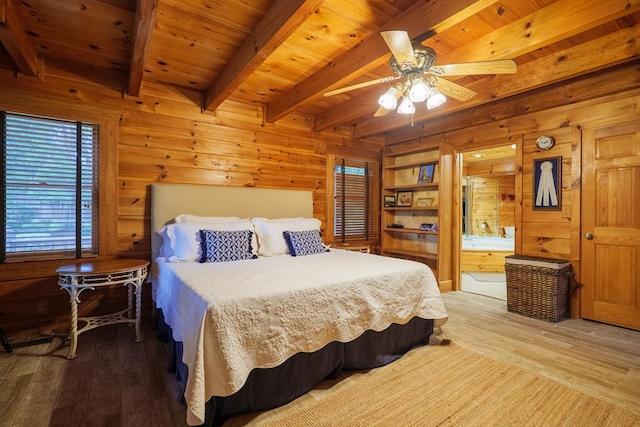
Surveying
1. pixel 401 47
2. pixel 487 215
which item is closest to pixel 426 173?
pixel 401 47

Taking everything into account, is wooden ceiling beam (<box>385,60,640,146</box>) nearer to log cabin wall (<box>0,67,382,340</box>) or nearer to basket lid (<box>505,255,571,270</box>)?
basket lid (<box>505,255,571,270</box>)

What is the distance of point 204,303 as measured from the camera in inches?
62.7

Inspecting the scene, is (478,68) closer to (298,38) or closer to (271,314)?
(298,38)

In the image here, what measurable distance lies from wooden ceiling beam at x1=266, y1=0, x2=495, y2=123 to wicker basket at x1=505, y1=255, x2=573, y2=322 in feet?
8.64

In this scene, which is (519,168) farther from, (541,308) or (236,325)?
(236,325)

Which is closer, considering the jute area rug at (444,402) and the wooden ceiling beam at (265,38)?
the jute area rug at (444,402)

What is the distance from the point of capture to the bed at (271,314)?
1544 mm

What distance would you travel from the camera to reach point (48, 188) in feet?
9.27

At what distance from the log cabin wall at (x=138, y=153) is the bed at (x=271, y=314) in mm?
295

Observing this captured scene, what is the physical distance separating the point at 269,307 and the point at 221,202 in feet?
7.01

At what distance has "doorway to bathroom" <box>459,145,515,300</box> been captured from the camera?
18.5ft

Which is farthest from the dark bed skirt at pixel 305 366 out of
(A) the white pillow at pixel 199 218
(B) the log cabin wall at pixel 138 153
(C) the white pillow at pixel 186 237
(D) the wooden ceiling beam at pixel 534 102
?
(D) the wooden ceiling beam at pixel 534 102

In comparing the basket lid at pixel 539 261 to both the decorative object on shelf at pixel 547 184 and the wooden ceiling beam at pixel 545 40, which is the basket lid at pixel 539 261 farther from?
the wooden ceiling beam at pixel 545 40

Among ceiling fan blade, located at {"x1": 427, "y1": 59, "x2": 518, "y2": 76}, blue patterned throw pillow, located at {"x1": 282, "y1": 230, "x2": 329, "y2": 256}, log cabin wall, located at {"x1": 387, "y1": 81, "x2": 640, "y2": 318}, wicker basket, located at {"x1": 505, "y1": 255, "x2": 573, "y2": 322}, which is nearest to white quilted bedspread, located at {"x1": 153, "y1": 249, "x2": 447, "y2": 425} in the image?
blue patterned throw pillow, located at {"x1": 282, "y1": 230, "x2": 329, "y2": 256}
